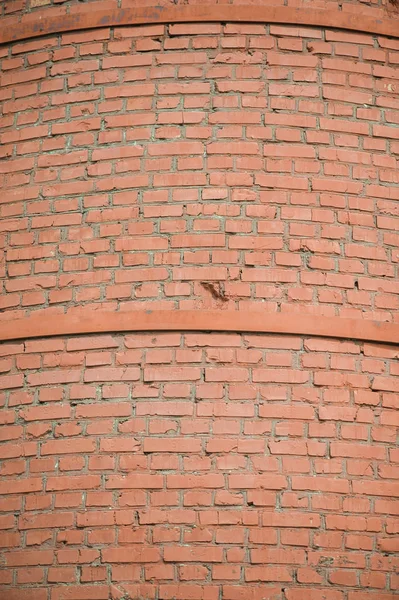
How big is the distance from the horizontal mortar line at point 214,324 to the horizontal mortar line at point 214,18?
155cm

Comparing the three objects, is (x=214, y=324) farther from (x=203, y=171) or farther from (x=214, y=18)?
(x=214, y=18)

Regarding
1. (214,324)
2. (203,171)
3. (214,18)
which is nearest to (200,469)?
(214,324)

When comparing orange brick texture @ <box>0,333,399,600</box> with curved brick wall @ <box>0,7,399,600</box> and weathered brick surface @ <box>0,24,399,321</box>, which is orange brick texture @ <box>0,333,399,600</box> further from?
weathered brick surface @ <box>0,24,399,321</box>

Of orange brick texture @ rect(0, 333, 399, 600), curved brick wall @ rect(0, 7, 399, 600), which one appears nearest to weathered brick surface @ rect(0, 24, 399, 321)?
curved brick wall @ rect(0, 7, 399, 600)

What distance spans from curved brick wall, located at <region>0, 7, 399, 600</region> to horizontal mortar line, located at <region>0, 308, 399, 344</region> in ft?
0.10

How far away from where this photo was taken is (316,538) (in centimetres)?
525

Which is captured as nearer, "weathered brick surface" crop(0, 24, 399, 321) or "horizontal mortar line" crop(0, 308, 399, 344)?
"horizontal mortar line" crop(0, 308, 399, 344)

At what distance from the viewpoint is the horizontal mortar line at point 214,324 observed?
5.48m

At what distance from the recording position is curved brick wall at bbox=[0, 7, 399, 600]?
A: 526 centimetres

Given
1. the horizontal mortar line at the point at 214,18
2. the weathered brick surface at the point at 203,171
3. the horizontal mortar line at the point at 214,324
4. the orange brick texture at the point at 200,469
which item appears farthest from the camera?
the horizontal mortar line at the point at 214,18

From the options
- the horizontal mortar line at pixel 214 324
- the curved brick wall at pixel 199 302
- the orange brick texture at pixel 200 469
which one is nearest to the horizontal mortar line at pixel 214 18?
the curved brick wall at pixel 199 302

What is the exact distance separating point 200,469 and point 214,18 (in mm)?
2303

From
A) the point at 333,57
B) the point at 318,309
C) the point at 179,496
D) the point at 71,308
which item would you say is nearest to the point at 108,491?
the point at 179,496

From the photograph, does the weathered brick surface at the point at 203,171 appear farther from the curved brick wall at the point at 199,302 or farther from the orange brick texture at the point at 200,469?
the orange brick texture at the point at 200,469
